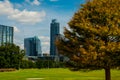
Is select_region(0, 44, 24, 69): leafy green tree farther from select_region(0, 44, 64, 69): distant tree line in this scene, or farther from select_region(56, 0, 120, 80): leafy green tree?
select_region(56, 0, 120, 80): leafy green tree

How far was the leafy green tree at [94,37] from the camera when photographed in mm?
24797

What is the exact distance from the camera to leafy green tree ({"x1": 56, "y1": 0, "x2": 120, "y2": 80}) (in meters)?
24.8

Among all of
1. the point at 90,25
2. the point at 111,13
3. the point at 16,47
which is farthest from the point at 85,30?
the point at 16,47

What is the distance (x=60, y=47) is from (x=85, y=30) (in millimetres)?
2791

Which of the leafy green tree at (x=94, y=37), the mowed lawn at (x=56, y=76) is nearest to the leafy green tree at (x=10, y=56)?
the mowed lawn at (x=56, y=76)

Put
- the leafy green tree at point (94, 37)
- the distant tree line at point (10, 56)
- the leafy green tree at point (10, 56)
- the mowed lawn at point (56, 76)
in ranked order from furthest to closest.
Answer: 1. the leafy green tree at point (10, 56)
2. the distant tree line at point (10, 56)
3. the mowed lawn at point (56, 76)
4. the leafy green tree at point (94, 37)

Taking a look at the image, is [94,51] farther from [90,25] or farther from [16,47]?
[16,47]

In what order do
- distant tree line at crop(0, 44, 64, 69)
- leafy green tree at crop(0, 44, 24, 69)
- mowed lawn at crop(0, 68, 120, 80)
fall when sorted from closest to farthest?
mowed lawn at crop(0, 68, 120, 80) < distant tree line at crop(0, 44, 64, 69) < leafy green tree at crop(0, 44, 24, 69)

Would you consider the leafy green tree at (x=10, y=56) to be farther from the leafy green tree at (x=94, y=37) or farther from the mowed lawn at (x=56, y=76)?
the leafy green tree at (x=94, y=37)

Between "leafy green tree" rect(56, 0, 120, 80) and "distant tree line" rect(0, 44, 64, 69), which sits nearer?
"leafy green tree" rect(56, 0, 120, 80)

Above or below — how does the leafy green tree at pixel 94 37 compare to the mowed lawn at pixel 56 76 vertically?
above

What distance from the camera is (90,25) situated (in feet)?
83.9

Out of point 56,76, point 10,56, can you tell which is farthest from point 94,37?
point 10,56

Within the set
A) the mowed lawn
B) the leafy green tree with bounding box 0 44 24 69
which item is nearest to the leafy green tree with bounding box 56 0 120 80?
the mowed lawn
